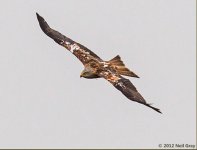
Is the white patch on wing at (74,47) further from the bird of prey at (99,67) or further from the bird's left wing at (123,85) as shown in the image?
the bird's left wing at (123,85)

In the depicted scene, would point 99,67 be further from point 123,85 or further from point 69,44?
point 69,44

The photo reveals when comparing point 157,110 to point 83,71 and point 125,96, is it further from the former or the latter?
point 83,71

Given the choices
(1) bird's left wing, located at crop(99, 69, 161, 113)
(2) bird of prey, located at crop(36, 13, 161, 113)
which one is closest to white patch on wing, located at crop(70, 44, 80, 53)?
(2) bird of prey, located at crop(36, 13, 161, 113)

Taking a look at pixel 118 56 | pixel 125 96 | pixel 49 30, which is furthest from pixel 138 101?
pixel 49 30

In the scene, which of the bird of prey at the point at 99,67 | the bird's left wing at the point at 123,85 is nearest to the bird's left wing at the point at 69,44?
the bird of prey at the point at 99,67

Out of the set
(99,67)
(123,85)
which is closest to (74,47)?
(99,67)

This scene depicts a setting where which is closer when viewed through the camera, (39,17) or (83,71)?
(83,71)

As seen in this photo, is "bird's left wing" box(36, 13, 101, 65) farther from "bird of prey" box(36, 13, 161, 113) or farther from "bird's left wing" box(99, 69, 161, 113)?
"bird's left wing" box(99, 69, 161, 113)
